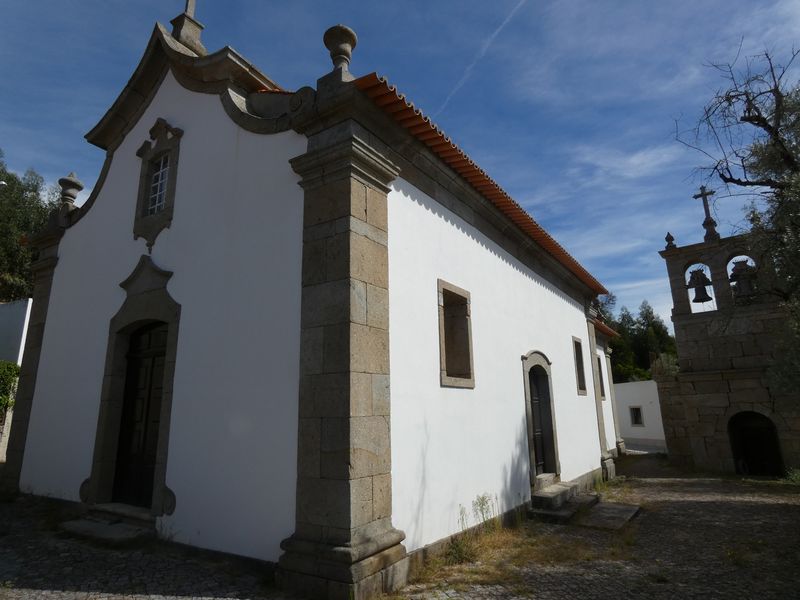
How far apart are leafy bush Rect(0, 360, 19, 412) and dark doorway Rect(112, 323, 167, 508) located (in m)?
6.80

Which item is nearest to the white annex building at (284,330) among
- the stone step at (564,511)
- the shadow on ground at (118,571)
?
the shadow on ground at (118,571)

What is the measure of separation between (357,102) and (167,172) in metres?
3.21

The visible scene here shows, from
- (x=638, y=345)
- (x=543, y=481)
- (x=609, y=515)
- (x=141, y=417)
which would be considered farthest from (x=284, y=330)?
(x=638, y=345)

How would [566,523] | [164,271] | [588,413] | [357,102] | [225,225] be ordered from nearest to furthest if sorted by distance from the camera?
1. [357,102]
2. [225,225]
3. [164,271]
4. [566,523]
5. [588,413]

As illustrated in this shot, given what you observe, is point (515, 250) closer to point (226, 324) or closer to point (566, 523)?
point (566, 523)

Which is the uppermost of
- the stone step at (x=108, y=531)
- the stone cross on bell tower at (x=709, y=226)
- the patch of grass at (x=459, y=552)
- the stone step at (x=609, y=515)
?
the stone cross on bell tower at (x=709, y=226)

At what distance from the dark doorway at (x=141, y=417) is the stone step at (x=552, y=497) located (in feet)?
16.1

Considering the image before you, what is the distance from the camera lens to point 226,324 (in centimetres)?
475

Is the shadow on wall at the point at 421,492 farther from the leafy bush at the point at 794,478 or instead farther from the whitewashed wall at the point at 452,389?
the leafy bush at the point at 794,478

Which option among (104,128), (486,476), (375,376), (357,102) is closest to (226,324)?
(375,376)

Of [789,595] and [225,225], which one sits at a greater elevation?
[225,225]

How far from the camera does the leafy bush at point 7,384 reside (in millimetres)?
10359

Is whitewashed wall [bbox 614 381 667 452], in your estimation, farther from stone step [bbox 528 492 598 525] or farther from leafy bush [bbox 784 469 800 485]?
stone step [bbox 528 492 598 525]

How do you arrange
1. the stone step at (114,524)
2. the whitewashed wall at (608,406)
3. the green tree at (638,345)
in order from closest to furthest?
the stone step at (114,524) → the whitewashed wall at (608,406) → the green tree at (638,345)
